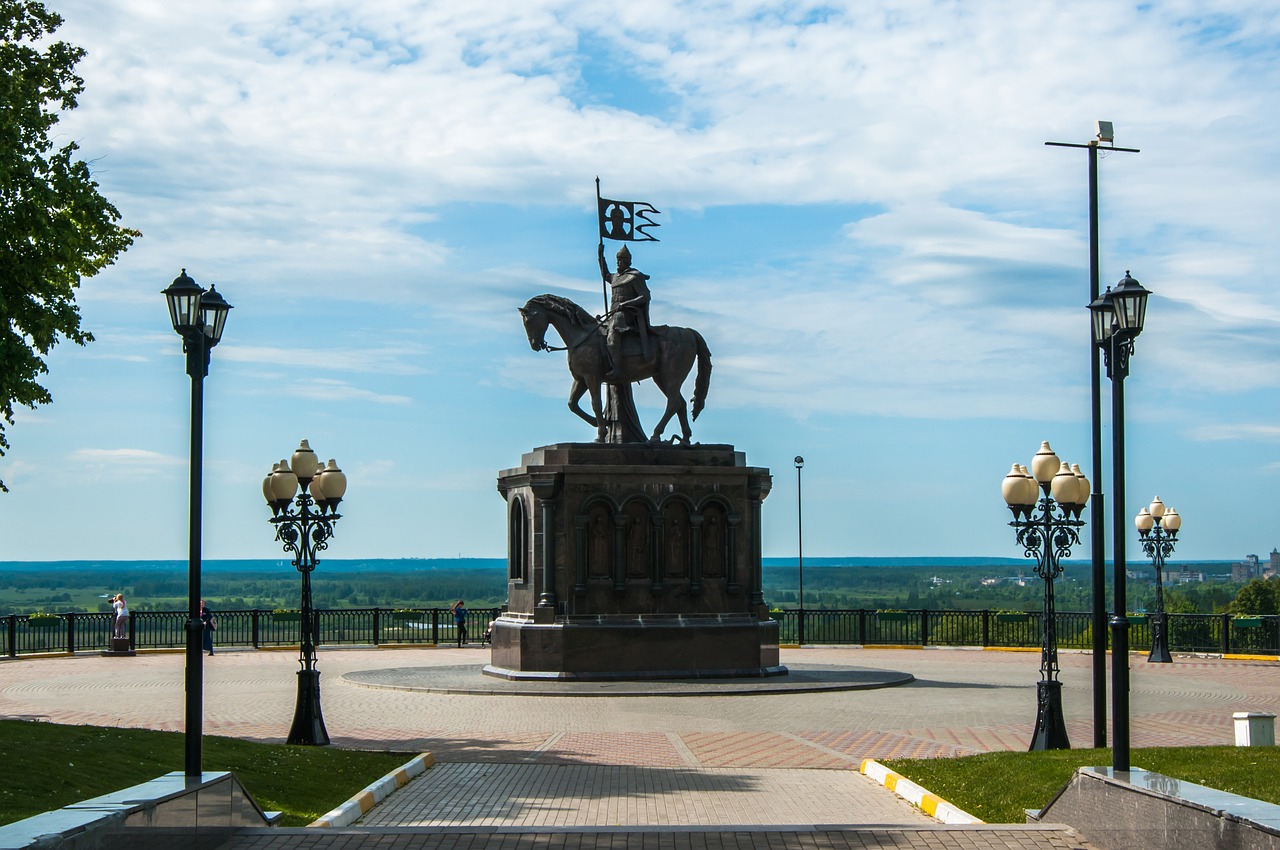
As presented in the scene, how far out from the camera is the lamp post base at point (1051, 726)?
17.2 m

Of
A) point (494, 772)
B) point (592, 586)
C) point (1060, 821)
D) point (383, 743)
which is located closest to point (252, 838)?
point (494, 772)

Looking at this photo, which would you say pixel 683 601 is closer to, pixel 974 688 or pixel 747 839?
pixel 974 688

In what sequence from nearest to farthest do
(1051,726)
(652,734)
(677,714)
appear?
(1051,726), (652,734), (677,714)

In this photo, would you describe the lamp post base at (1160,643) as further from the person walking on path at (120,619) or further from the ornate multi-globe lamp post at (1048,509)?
the person walking on path at (120,619)

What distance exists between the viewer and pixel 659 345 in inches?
1152

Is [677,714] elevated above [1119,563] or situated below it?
below

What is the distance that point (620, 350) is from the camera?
2892cm

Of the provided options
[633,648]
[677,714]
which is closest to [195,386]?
[677,714]

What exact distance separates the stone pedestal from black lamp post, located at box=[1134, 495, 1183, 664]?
11.6 meters

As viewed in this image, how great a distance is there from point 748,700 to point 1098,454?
965 centimetres

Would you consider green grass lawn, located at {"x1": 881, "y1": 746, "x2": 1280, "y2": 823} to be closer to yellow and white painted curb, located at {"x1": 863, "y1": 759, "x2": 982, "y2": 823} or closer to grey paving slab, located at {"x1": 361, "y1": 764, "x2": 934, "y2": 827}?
yellow and white painted curb, located at {"x1": 863, "y1": 759, "x2": 982, "y2": 823}

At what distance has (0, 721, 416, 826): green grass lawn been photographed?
12.7 metres

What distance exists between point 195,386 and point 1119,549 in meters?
7.81

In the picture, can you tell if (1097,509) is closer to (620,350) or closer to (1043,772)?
(1043,772)
